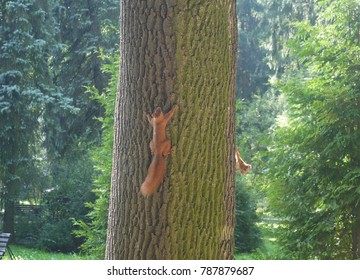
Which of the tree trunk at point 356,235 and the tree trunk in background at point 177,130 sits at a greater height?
the tree trunk in background at point 177,130

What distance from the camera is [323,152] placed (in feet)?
22.9

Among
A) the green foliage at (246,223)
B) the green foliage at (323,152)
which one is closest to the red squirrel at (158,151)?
the green foliage at (323,152)

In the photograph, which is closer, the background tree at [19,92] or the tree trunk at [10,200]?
the background tree at [19,92]

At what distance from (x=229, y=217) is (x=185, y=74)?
2.58ft

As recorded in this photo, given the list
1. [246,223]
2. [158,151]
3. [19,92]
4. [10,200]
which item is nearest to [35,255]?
[10,200]

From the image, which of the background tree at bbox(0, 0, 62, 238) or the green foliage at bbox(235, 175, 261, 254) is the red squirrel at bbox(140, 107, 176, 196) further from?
the background tree at bbox(0, 0, 62, 238)

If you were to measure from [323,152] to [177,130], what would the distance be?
4556 millimetres

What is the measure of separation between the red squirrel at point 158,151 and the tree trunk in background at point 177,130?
0.03 metres

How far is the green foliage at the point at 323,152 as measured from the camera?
22.7 feet

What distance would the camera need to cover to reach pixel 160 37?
Answer: 279 centimetres

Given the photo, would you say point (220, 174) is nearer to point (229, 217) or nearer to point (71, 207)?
point (229, 217)

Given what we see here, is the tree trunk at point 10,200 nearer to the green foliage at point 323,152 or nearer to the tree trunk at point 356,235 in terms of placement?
the green foliage at point 323,152

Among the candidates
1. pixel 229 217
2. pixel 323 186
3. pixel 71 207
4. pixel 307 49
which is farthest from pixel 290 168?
pixel 71 207
